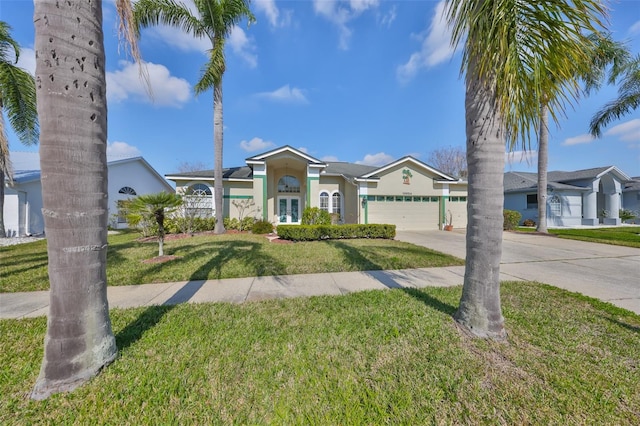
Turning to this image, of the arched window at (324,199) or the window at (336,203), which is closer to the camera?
the arched window at (324,199)

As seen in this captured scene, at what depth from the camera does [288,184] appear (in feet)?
60.5

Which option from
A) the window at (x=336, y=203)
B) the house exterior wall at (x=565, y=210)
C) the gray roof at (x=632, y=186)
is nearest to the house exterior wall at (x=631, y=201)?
the gray roof at (x=632, y=186)

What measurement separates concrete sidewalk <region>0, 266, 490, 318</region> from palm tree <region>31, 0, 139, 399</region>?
2078mm

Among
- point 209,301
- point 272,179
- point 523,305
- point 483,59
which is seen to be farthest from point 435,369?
point 272,179

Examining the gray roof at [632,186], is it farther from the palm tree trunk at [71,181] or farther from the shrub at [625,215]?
the palm tree trunk at [71,181]

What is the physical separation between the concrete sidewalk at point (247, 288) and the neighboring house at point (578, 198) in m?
21.5

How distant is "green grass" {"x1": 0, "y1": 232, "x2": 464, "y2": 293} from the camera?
225 inches

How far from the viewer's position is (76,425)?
1.83 m

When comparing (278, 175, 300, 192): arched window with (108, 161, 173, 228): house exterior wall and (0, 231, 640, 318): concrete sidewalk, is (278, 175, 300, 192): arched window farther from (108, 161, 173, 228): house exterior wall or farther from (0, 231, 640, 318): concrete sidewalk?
(0, 231, 640, 318): concrete sidewalk

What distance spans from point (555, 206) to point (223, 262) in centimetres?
A: 2704

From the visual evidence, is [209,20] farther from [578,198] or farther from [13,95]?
[578,198]

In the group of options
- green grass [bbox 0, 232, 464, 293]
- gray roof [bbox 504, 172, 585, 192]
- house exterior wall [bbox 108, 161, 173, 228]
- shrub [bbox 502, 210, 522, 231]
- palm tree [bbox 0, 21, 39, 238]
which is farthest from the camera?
gray roof [bbox 504, 172, 585, 192]

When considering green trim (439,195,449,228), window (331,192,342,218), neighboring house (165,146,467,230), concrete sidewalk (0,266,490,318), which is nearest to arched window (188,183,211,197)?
neighboring house (165,146,467,230)

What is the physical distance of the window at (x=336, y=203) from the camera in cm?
1752
